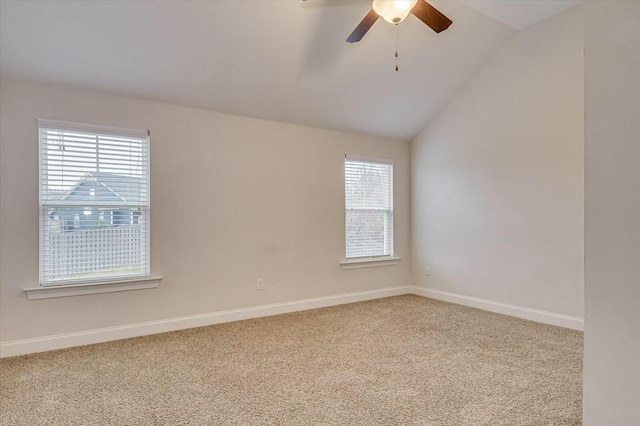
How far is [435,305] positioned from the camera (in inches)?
183

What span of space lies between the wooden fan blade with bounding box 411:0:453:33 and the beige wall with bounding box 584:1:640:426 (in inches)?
37.4

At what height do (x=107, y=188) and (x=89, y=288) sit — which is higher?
(x=107, y=188)

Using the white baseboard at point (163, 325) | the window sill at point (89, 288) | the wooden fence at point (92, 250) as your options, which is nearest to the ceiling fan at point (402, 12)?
the wooden fence at point (92, 250)

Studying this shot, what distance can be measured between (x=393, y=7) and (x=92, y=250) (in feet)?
10.4

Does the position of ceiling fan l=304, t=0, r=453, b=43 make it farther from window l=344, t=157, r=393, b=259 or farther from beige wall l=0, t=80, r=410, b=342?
window l=344, t=157, r=393, b=259

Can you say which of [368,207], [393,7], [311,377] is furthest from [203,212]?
[393,7]

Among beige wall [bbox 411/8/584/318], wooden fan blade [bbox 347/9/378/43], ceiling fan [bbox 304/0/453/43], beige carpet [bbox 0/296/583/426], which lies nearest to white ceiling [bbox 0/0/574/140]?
beige wall [bbox 411/8/584/318]

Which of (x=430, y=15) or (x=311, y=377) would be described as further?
(x=311, y=377)

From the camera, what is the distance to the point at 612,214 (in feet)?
5.20

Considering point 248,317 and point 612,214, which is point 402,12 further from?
point 248,317

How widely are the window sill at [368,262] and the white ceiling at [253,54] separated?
1768 millimetres

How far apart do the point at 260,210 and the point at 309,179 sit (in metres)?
0.76

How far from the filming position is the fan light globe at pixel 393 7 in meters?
2.27

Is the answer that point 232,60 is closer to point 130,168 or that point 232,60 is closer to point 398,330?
point 130,168
